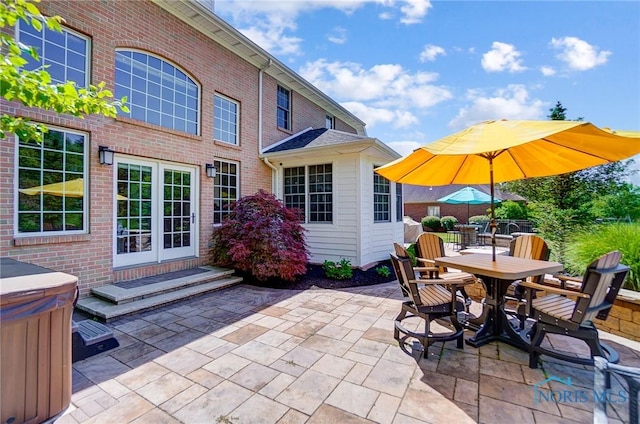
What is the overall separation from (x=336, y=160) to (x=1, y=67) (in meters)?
6.27

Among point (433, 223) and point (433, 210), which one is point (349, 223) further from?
point (433, 210)

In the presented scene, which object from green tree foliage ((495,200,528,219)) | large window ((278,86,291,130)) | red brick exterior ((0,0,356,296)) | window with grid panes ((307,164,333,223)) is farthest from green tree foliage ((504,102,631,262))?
green tree foliage ((495,200,528,219))

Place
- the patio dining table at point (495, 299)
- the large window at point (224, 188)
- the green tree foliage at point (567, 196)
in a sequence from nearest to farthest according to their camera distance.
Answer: the patio dining table at point (495, 299), the green tree foliage at point (567, 196), the large window at point (224, 188)

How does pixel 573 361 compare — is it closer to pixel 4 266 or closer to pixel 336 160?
pixel 4 266

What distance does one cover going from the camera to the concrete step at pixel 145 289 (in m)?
4.50

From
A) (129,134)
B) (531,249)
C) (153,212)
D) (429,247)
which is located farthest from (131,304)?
(531,249)

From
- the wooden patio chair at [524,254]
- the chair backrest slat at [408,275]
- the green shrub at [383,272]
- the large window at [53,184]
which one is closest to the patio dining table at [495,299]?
the wooden patio chair at [524,254]

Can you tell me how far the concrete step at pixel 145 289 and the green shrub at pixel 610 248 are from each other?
21.5 ft

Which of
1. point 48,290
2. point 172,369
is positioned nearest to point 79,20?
point 48,290

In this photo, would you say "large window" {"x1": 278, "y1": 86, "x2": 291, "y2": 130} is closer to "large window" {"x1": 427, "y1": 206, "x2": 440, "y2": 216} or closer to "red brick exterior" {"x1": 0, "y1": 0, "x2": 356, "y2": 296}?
"red brick exterior" {"x1": 0, "y1": 0, "x2": 356, "y2": 296}

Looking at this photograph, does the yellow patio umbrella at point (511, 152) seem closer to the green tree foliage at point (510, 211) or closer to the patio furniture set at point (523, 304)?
the patio furniture set at point (523, 304)

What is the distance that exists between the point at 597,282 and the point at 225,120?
25.5 ft

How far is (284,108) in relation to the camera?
9.79 metres

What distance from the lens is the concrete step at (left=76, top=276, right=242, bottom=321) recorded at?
414cm
